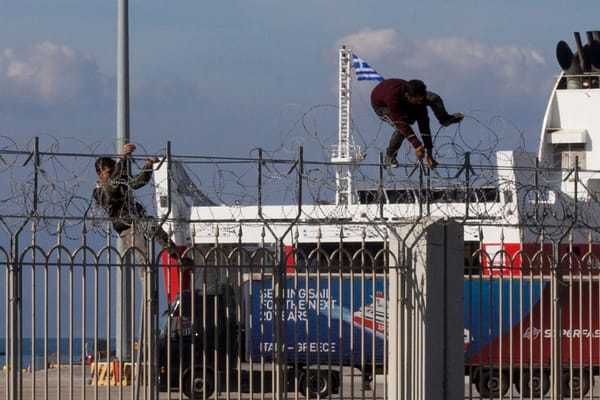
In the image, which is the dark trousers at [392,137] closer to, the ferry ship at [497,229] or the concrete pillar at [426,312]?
the ferry ship at [497,229]

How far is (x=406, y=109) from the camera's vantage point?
37.2 feet

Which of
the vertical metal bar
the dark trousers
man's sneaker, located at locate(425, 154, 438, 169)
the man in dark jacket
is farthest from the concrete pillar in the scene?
the man in dark jacket

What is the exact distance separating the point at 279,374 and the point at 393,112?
2.53 metres

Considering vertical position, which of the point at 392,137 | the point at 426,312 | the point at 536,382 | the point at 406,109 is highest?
the point at 406,109

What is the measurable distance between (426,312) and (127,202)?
8.52 ft

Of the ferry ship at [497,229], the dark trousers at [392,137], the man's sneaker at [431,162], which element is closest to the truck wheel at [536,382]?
the ferry ship at [497,229]

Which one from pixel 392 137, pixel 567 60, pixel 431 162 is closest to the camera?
pixel 431 162

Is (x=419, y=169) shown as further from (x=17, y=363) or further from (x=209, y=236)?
(x=209, y=236)

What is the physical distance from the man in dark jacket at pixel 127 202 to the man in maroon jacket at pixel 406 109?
6.83ft

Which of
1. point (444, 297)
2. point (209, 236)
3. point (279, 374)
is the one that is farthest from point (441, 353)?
point (209, 236)

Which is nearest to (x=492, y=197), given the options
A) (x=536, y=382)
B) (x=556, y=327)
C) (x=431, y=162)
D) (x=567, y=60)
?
(x=556, y=327)

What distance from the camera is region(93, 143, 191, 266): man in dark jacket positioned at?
402 inches

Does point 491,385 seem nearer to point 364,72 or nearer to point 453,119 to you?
point 453,119

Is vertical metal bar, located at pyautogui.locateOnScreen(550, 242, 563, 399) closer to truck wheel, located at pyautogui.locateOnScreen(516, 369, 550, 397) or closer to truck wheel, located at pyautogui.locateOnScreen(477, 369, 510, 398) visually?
truck wheel, located at pyautogui.locateOnScreen(516, 369, 550, 397)
